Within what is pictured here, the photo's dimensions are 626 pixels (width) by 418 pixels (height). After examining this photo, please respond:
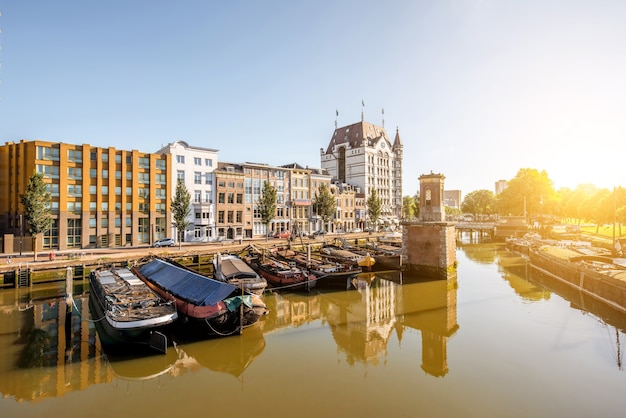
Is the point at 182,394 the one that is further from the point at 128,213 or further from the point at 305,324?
the point at 128,213

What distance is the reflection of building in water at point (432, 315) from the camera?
18.0 m

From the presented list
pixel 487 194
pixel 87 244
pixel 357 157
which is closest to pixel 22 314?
pixel 87 244

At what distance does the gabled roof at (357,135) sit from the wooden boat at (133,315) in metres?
77.9

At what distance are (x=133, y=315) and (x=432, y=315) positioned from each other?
782 inches

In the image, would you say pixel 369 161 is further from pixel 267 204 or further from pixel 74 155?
pixel 74 155

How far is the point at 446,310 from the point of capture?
2639 centimetres

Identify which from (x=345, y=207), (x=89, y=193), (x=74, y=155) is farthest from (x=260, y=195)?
(x=74, y=155)

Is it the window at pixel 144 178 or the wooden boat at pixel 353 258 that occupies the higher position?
the window at pixel 144 178

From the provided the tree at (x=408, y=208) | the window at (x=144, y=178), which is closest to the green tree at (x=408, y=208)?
the tree at (x=408, y=208)

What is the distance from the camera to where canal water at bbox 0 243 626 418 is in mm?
13352

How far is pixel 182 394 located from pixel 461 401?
11.5 metres

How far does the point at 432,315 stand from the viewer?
2523 cm

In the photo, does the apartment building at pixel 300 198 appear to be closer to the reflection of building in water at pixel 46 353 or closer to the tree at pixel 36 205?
the tree at pixel 36 205

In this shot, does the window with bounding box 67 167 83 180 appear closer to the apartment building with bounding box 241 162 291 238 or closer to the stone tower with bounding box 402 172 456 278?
the apartment building with bounding box 241 162 291 238
